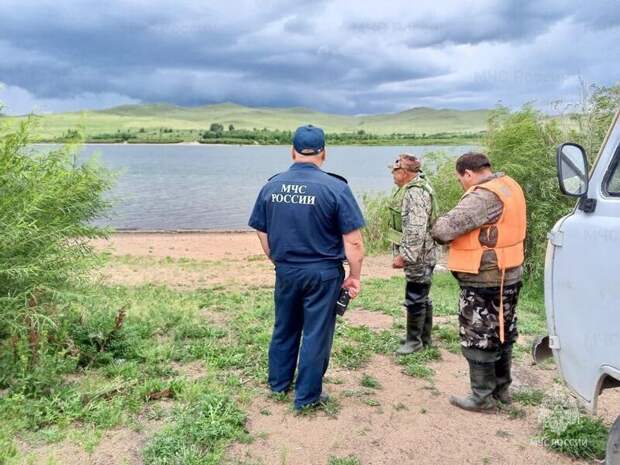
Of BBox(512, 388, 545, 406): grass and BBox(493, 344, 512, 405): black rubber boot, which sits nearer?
BBox(493, 344, 512, 405): black rubber boot

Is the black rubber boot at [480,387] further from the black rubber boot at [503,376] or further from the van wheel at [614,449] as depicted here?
the van wheel at [614,449]

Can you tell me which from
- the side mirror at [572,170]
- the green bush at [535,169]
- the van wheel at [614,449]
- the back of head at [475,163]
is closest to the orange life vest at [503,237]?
the back of head at [475,163]

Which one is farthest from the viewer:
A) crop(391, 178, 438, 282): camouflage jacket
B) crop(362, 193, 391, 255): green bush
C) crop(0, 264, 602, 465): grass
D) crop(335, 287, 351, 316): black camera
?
crop(362, 193, 391, 255): green bush

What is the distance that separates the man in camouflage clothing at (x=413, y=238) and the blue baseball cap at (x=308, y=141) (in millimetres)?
1461

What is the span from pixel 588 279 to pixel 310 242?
209 cm

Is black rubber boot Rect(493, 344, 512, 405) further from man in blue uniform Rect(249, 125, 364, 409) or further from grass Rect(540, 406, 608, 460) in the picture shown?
man in blue uniform Rect(249, 125, 364, 409)

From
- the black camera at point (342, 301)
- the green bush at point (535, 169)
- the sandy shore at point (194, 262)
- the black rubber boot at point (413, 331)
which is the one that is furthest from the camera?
the sandy shore at point (194, 262)

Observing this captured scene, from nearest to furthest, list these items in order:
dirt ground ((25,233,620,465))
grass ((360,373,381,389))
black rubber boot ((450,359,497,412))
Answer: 1. dirt ground ((25,233,620,465))
2. black rubber boot ((450,359,497,412))
3. grass ((360,373,381,389))

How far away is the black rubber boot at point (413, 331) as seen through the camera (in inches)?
246

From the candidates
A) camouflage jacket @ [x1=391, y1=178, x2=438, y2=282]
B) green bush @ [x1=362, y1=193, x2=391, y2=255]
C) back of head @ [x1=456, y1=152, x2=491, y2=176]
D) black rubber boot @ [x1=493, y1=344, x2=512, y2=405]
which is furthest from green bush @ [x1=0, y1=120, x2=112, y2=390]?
green bush @ [x1=362, y1=193, x2=391, y2=255]

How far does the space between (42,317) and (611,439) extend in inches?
167

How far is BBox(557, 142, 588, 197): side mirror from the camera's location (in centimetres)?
322

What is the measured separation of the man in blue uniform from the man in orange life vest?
0.74 meters

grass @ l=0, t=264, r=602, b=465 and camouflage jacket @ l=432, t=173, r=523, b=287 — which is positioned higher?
camouflage jacket @ l=432, t=173, r=523, b=287
